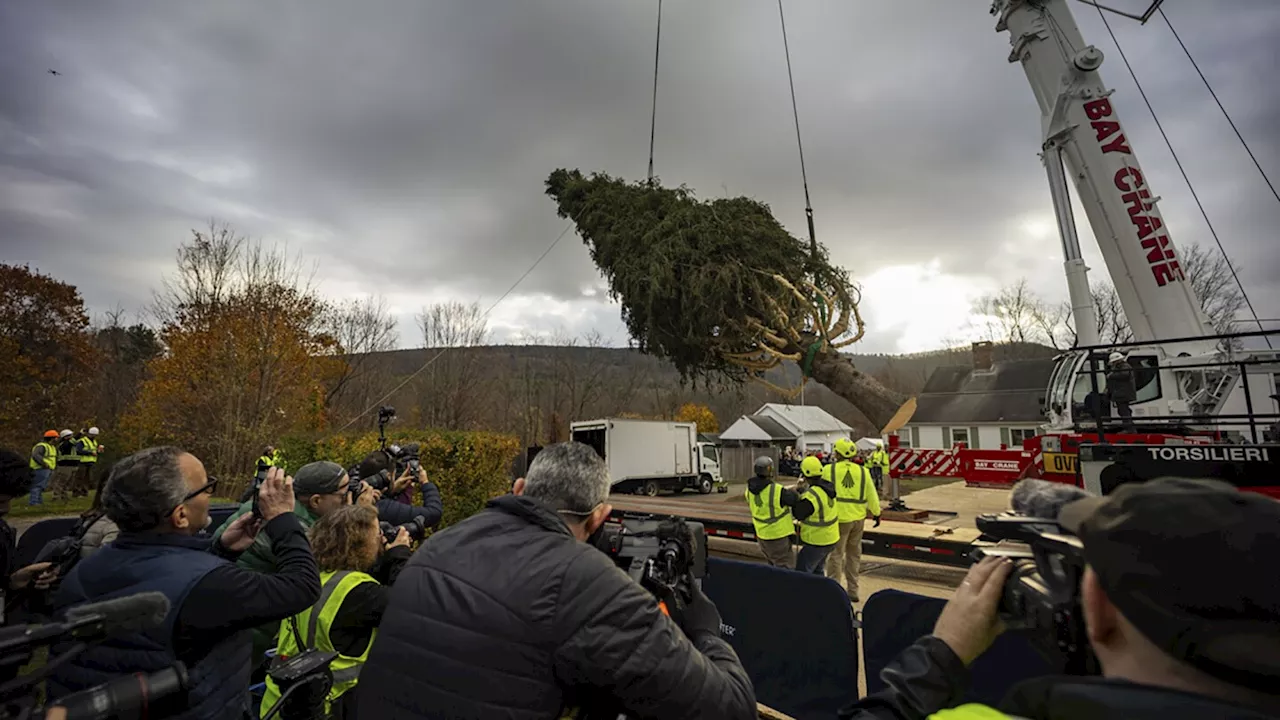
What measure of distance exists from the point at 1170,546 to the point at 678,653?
1.03 metres

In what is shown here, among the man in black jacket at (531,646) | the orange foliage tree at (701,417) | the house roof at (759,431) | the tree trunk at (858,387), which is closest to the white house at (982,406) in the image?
the house roof at (759,431)

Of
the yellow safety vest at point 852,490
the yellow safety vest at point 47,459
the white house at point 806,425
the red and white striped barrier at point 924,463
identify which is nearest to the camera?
the yellow safety vest at point 852,490

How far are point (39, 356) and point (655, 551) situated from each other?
31.2 metres

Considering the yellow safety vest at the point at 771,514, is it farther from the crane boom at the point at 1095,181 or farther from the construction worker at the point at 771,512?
the crane boom at the point at 1095,181

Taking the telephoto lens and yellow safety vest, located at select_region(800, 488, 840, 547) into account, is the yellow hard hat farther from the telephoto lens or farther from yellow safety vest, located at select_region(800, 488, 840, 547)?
the telephoto lens

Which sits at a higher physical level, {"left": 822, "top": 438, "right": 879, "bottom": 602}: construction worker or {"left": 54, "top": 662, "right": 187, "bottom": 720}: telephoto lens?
{"left": 54, "top": 662, "right": 187, "bottom": 720}: telephoto lens

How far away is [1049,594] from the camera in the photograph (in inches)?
45.1

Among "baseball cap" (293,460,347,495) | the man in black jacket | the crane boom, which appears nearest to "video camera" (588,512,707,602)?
the man in black jacket

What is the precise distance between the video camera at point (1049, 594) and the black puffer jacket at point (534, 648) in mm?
739

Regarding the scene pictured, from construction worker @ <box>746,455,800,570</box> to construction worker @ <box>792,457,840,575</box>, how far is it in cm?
15

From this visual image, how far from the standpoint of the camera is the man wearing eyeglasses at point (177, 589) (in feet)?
6.21

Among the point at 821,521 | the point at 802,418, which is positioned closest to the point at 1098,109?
the point at 821,521

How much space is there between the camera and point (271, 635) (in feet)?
9.65

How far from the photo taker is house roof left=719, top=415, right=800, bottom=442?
42.3 metres
